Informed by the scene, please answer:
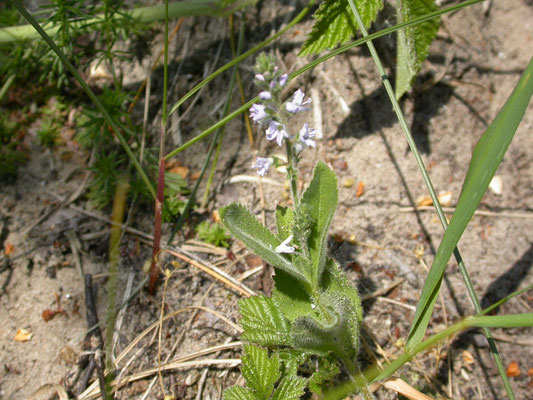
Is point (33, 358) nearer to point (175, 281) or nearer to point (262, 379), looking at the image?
point (175, 281)

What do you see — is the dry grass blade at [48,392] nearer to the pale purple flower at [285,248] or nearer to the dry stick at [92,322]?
the dry stick at [92,322]

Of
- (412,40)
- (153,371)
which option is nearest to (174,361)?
(153,371)

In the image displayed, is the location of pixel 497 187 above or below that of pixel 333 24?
below

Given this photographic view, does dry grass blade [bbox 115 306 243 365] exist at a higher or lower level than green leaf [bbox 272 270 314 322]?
lower

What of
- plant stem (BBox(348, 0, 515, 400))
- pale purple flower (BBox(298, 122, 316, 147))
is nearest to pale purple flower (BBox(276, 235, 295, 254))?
pale purple flower (BBox(298, 122, 316, 147))

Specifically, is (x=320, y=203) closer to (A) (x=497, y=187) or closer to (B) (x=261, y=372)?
(B) (x=261, y=372)

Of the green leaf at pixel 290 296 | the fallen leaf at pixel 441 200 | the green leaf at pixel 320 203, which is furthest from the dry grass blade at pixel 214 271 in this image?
the fallen leaf at pixel 441 200

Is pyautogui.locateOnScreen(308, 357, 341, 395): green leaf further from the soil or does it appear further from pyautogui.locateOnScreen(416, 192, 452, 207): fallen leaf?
pyautogui.locateOnScreen(416, 192, 452, 207): fallen leaf

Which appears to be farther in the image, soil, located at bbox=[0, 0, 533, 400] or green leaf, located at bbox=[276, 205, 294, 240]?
soil, located at bbox=[0, 0, 533, 400]
